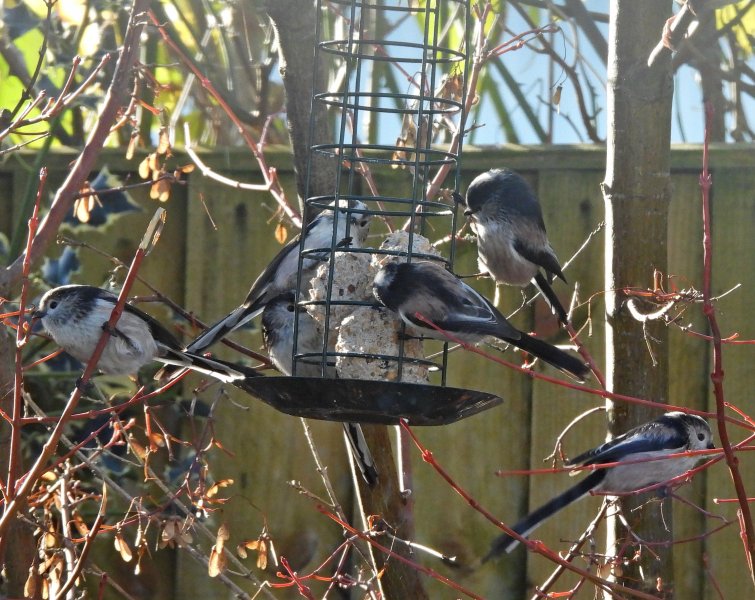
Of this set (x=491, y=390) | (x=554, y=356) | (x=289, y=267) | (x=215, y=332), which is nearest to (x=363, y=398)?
(x=554, y=356)

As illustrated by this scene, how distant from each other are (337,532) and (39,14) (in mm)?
2839

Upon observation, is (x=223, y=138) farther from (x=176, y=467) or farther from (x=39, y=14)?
(x=176, y=467)

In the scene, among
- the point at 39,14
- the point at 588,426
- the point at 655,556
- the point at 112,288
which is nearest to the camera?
the point at 655,556

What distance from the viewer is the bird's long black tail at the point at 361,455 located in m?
3.15

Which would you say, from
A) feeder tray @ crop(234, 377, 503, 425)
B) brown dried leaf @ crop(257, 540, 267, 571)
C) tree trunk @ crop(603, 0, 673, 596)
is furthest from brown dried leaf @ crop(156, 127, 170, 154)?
tree trunk @ crop(603, 0, 673, 596)

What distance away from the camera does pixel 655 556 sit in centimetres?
266

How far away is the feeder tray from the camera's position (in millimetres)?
2260

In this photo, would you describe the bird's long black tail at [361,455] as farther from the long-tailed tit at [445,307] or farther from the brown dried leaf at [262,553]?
the long-tailed tit at [445,307]

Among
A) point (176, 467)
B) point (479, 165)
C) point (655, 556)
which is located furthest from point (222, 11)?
point (655, 556)

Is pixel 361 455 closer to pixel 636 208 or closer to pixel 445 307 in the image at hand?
pixel 445 307

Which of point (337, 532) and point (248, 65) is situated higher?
point (248, 65)

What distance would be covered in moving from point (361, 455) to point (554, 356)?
69cm

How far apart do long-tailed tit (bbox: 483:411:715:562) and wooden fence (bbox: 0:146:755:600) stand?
157mm

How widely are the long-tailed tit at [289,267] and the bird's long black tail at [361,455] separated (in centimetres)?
47
